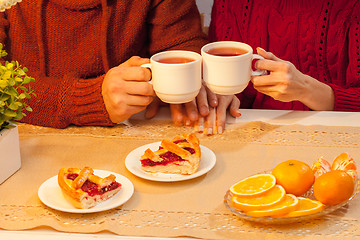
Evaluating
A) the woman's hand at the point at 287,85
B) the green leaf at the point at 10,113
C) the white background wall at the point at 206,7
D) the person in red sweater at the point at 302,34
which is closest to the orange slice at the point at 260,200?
the woman's hand at the point at 287,85

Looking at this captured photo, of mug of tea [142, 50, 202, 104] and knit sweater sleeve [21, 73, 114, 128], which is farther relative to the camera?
knit sweater sleeve [21, 73, 114, 128]

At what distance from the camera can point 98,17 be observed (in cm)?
180

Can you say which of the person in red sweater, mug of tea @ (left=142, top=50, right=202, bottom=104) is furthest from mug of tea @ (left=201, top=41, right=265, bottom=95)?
the person in red sweater

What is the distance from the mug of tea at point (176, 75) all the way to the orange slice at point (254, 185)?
0.87ft

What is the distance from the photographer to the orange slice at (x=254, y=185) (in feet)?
3.42

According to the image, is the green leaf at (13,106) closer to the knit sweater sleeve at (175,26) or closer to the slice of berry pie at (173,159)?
the slice of berry pie at (173,159)

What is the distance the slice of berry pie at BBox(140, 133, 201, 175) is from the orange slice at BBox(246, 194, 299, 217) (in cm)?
24

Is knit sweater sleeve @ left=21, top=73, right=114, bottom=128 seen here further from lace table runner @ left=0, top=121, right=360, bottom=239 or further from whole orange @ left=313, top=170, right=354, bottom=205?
whole orange @ left=313, top=170, right=354, bottom=205

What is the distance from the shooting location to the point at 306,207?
1021 mm

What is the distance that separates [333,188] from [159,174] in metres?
0.39

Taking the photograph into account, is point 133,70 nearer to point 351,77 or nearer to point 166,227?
point 166,227

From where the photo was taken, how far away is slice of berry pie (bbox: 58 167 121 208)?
105cm

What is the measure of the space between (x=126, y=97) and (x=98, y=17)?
1.64 ft

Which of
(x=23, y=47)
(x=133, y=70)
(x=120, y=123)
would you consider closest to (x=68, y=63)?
(x=23, y=47)
